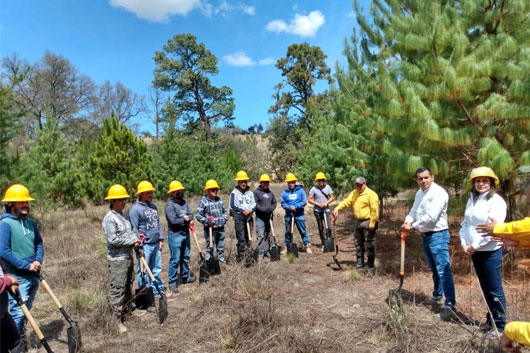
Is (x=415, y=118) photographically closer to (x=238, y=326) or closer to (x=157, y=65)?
(x=238, y=326)

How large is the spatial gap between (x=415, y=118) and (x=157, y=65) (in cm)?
2657

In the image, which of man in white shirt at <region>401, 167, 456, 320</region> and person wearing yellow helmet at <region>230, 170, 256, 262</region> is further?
person wearing yellow helmet at <region>230, 170, 256, 262</region>

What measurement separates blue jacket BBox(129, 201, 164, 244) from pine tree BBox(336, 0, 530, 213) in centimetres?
369

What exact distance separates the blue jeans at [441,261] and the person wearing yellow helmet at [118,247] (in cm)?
355

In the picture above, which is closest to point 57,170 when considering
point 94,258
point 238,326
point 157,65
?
point 94,258

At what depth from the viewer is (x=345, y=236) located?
942cm

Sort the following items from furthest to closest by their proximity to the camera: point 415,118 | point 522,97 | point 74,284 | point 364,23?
point 364,23 < point 74,284 < point 415,118 < point 522,97

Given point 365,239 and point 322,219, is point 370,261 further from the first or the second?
point 322,219

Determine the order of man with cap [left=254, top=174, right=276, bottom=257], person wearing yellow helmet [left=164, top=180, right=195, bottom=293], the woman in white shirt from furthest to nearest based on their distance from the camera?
man with cap [left=254, top=174, right=276, bottom=257], person wearing yellow helmet [left=164, top=180, right=195, bottom=293], the woman in white shirt

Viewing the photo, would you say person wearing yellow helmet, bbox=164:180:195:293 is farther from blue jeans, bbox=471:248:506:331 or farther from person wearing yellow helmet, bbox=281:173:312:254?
blue jeans, bbox=471:248:506:331

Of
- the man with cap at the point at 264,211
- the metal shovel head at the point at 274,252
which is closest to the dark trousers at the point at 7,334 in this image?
the man with cap at the point at 264,211

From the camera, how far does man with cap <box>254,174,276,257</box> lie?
6562 mm

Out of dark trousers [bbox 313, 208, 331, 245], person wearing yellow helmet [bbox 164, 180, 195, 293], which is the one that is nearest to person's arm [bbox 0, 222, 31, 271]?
person wearing yellow helmet [bbox 164, 180, 195, 293]

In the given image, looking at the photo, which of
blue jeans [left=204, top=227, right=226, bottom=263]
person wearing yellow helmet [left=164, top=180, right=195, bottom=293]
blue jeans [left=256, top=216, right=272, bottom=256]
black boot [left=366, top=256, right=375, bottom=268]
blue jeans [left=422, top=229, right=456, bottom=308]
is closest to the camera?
blue jeans [left=422, top=229, right=456, bottom=308]
